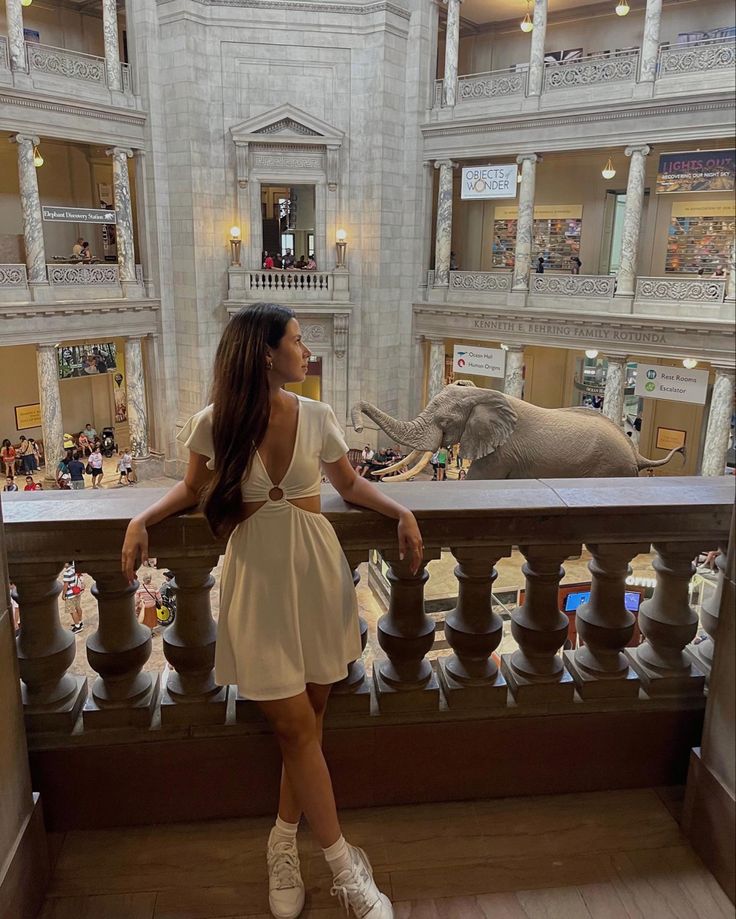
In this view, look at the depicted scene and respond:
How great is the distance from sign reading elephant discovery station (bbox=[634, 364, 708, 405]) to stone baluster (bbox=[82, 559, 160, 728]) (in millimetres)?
1702

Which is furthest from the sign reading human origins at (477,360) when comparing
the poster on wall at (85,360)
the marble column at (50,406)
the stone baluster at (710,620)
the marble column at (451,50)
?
the stone baluster at (710,620)

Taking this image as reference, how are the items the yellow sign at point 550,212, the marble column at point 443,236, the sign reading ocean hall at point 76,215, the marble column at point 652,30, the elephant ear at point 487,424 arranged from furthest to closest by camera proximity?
the yellow sign at point 550,212
the marble column at point 443,236
the sign reading ocean hall at point 76,215
the elephant ear at point 487,424
the marble column at point 652,30

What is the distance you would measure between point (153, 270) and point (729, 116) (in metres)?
15.6

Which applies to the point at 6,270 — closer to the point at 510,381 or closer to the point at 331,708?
the point at 510,381

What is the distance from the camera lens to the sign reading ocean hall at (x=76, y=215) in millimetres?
14156

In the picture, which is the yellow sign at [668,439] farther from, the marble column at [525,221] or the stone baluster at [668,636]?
the marble column at [525,221]

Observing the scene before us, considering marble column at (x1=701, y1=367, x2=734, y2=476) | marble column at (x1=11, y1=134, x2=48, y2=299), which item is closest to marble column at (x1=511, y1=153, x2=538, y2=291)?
marble column at (x1=11, y1=134, x2=48, y2=299)

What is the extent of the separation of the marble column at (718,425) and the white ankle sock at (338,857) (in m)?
1.42

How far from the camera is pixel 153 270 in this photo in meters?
16.1

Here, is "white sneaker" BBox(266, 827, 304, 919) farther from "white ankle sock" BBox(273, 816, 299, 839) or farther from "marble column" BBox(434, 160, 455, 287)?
"marble column" BBox(434, 160, 455, 287)

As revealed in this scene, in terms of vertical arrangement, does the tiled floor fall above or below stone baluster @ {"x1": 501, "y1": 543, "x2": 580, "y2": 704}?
below

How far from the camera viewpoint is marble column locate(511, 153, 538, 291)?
15023 mm

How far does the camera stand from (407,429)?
3.86m

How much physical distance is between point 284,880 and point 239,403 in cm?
123
